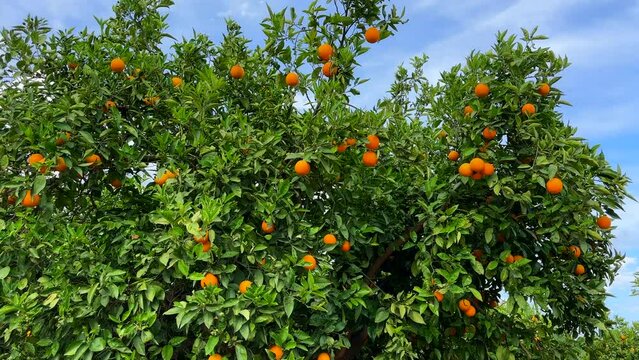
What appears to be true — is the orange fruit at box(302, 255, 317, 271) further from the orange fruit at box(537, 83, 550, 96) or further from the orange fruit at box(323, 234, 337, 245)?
the orange fruit at box(537, 83, 550, 96)

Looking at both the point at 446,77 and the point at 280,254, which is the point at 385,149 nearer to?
the point at 446,77

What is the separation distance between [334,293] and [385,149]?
1304 millimetres

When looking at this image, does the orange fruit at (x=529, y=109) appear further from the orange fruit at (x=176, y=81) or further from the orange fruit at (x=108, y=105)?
the orange fruit at (x=108, y=105)

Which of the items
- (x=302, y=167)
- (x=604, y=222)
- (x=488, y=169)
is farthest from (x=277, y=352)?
(x=604, y=222)

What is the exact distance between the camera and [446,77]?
484 cm

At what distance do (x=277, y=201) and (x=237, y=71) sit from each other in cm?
118

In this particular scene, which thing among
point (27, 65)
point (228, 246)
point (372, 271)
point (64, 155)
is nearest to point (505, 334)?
point (372, 271)

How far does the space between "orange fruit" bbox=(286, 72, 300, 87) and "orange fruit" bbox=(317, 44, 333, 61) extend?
0.23 m

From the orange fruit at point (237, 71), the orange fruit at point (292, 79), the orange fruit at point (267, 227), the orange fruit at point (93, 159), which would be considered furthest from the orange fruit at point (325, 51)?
the orange fruit at point (93, 159)

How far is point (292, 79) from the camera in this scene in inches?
164

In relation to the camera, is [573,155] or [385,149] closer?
[573,155]

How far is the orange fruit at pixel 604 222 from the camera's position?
424cm

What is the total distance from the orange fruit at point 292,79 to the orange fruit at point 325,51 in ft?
0.76

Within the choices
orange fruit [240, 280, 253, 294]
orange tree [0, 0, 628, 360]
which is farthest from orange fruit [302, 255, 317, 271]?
orange fruit [240, 280, 253, 294]
